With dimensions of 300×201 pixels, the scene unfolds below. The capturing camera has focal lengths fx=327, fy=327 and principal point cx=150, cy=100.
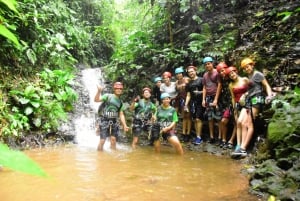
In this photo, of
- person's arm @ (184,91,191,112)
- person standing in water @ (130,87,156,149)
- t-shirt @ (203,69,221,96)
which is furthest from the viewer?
person's arm @ (184,91,191,112)

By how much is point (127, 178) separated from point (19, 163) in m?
4.92

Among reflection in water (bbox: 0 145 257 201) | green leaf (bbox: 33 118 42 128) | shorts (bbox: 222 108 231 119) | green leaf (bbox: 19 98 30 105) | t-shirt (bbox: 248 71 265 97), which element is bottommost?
reflection in water (bbox: 0 145 257 201)

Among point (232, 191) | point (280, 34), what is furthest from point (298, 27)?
point (232, 191)

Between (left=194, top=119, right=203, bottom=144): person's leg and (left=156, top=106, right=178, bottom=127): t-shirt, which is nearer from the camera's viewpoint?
(left=156, top=106, right=178, bottom=127): t-shirt

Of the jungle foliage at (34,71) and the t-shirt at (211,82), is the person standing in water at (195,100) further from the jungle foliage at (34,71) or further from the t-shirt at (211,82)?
the jungle foliage at (34,71)

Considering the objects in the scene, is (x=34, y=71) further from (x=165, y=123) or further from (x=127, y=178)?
(x=127, y=178)

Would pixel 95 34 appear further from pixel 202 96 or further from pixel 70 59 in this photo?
pixel 202 96

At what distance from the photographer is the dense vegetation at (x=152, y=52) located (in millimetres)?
7415

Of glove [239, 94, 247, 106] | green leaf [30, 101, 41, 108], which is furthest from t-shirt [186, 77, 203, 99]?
green leaf [30, 101, 41, 108]

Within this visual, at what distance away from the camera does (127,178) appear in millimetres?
5273

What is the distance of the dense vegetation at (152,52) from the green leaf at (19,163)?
3848mm

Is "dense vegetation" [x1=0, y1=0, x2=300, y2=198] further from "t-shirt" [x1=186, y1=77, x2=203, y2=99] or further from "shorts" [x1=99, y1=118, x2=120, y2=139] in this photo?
"shorts" [x1=99, y1=118, x2=120, y2=139]

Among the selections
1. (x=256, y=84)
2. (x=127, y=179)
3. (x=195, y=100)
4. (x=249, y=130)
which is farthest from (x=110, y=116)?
(x=256, y=84)

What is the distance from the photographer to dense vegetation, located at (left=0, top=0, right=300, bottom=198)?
7.42 meters
